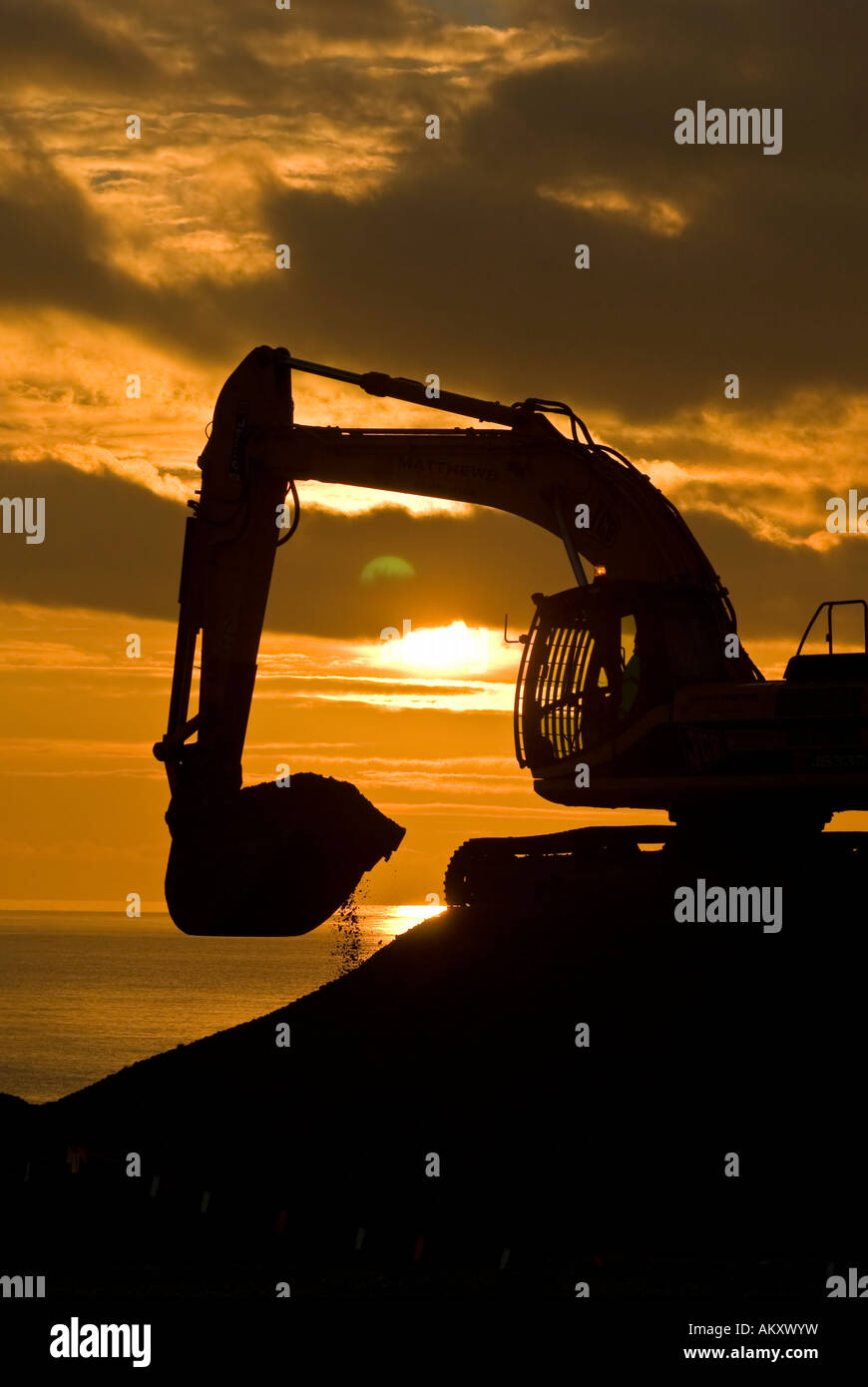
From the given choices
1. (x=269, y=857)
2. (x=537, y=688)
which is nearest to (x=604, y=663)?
(x=537, y=688)

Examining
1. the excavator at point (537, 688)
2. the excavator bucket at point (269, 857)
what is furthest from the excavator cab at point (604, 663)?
the excavator bucket at point (269, 857)

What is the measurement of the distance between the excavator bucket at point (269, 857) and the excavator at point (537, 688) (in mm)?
28

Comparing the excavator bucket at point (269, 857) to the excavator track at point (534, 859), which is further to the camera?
the excavator bucket at point (269, 857)

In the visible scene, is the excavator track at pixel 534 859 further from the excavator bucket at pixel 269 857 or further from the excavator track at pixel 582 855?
the excavator bucket at pixel 269 857

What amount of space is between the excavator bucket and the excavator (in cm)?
3

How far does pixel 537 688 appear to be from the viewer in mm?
21734

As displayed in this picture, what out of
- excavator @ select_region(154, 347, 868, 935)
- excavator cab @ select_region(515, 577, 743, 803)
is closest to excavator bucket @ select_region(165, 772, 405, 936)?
excavator @ select_region(154, 347, 868, 935)

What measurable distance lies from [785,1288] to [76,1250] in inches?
258

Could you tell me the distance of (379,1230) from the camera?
1645cm

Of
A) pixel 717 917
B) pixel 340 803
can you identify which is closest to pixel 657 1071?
pixel 717 917

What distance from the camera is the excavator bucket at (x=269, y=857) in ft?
73.2

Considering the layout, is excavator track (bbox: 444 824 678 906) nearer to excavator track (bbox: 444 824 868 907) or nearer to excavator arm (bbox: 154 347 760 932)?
excavator track (bbox: 444 824 868 907)

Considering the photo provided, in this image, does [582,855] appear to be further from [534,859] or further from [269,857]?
[269,857]

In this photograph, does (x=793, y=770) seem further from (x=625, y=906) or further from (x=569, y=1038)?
(x=569, y=1038)
